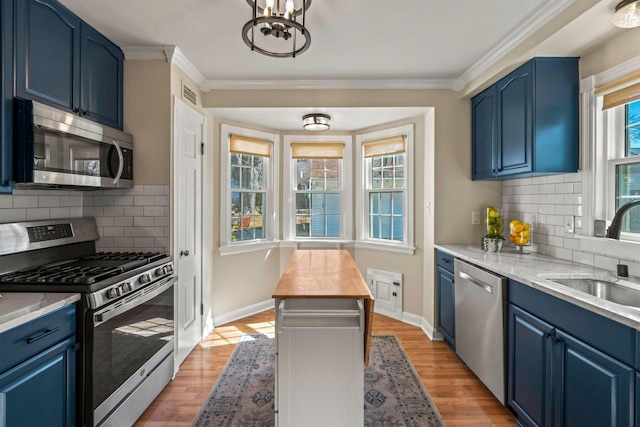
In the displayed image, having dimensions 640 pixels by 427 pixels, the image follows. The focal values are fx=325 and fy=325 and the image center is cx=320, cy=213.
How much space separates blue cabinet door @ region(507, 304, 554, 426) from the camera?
5.67 feet

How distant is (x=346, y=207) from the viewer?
14.2 ft

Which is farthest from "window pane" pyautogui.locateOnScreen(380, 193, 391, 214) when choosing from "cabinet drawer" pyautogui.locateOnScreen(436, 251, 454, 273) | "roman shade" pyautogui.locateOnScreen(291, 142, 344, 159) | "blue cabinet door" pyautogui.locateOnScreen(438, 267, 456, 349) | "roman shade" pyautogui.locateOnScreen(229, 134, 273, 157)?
"roman shade" pyautogui.locateOnScreen(229, 134, 273, 157)

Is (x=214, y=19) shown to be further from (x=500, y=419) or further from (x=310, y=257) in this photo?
(x=500, y=419)

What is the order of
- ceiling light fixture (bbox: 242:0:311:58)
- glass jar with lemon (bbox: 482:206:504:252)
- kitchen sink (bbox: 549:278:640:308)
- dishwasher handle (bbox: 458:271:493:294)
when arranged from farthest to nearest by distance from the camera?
glass jar with lemon (bbox: 482:206:504:252)
dishwasher handle (bbox: 458:271:493:294)
kitchen sink (bbox: 549:278:640:308)
ceiling light fixture (bbox: 242:0:311:58)

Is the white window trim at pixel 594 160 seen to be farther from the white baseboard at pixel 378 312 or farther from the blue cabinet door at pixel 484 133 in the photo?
the white baseboard at pixel 378 312

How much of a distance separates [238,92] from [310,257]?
1867mm

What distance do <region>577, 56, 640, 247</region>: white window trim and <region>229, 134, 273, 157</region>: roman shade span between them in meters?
3.15

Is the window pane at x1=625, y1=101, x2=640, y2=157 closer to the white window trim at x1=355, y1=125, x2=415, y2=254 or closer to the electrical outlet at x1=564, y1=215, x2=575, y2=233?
the electrical outlet at x1=564, y1=215, x2=575, y2=233

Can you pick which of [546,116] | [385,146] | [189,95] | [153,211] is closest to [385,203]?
[385,146]

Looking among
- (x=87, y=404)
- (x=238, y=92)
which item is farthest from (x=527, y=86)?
(x=87, y=404)

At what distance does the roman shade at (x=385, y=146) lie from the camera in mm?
3825

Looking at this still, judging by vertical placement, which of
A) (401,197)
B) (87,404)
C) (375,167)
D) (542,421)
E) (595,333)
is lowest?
(542,421)

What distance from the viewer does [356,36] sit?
2.45 m

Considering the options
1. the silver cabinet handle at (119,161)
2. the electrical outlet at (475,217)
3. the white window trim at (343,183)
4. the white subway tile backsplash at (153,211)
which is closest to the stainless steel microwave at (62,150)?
the silver cabinet handle at (119,161)
